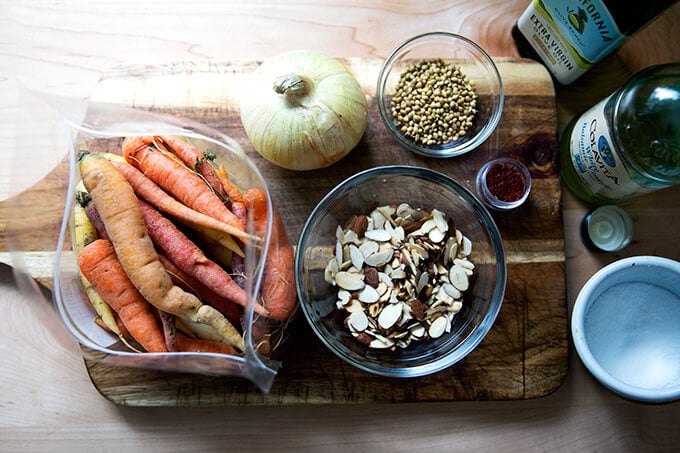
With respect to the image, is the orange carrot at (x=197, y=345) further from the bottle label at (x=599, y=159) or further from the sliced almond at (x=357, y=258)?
the bottle label at (x=599, y=159)

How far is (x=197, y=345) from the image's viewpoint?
0.95 metres

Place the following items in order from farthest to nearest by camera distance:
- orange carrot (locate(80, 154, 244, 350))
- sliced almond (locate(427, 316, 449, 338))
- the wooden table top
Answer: the wooden table top, sliced almond (locate(427, 316, 449, 338)), orange carrot (locate(80, 154, 244, 350))

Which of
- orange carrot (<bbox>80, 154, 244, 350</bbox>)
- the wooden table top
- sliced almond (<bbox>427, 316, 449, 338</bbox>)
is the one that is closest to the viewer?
orange carrot (<bbox>80, 154, 244, 350</bbox>)

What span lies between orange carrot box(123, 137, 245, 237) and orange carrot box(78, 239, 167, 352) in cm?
16

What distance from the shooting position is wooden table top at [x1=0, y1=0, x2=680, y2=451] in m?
1.09

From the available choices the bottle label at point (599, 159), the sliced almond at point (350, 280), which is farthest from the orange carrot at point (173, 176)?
the bottle label at point (599, 159)

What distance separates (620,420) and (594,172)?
0.57m

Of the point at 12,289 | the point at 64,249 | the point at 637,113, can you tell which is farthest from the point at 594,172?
the point at 12,289

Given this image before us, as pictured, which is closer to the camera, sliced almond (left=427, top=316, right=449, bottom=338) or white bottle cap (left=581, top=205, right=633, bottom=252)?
sliced almond (left=427, top=316, right=449, bottom=338)

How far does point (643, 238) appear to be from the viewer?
113 cm

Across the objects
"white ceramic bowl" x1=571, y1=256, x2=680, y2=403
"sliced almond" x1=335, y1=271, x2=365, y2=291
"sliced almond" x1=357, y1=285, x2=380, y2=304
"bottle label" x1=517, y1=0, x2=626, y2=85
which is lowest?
"white ceramic bowl" x1=571, y1=256, x2=680, y2=403

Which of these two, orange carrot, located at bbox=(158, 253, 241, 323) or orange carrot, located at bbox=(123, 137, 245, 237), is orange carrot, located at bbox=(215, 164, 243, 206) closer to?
orange carrot, located at bbox=(123, 137, 245, 237)

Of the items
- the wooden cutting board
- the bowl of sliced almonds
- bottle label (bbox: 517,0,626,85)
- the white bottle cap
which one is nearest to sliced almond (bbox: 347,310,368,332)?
the bowl of sliced almonds

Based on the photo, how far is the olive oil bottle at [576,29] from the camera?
35.8 inches
